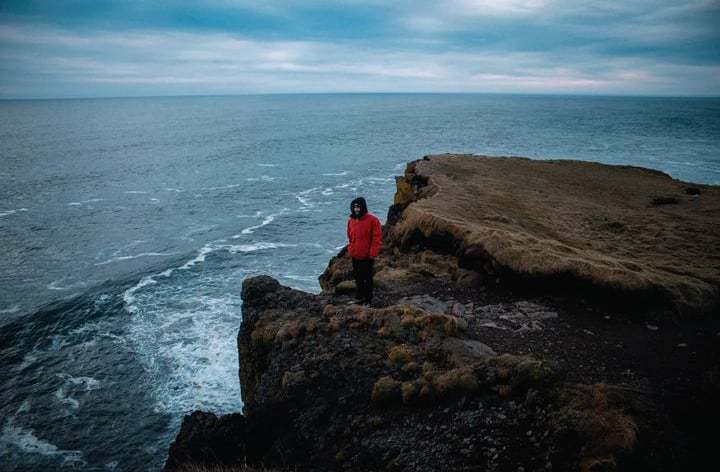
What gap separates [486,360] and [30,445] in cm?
2000

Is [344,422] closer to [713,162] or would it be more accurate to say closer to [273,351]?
[273,351]

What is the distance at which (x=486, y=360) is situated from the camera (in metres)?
10.3

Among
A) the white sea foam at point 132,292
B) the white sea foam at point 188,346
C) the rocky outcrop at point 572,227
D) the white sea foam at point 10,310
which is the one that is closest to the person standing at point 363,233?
the rocky outcrop at point 572,227

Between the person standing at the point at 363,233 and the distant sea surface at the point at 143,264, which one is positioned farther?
the distant sea surface at the point at 143,264

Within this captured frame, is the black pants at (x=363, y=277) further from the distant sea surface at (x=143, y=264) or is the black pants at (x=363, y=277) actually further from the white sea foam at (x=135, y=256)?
the white sea foam at (x=135, y=256)

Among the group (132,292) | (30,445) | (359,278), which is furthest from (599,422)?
(132,292)

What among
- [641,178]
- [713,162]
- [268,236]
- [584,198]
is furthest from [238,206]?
[713,162]

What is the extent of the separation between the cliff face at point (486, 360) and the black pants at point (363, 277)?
58 cm

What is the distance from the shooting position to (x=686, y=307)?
1362 cm

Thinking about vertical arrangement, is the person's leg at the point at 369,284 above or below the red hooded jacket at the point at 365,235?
below

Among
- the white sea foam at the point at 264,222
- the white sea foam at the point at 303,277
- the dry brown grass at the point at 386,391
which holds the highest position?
the dry brown grass at the point at 386,391

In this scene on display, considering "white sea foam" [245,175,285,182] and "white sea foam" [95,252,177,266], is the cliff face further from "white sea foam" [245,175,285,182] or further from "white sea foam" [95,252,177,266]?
"white sea foam" [245,175,285,182]

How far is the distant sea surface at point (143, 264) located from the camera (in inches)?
822

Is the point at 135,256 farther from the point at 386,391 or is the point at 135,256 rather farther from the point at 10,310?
the point at 386,391
